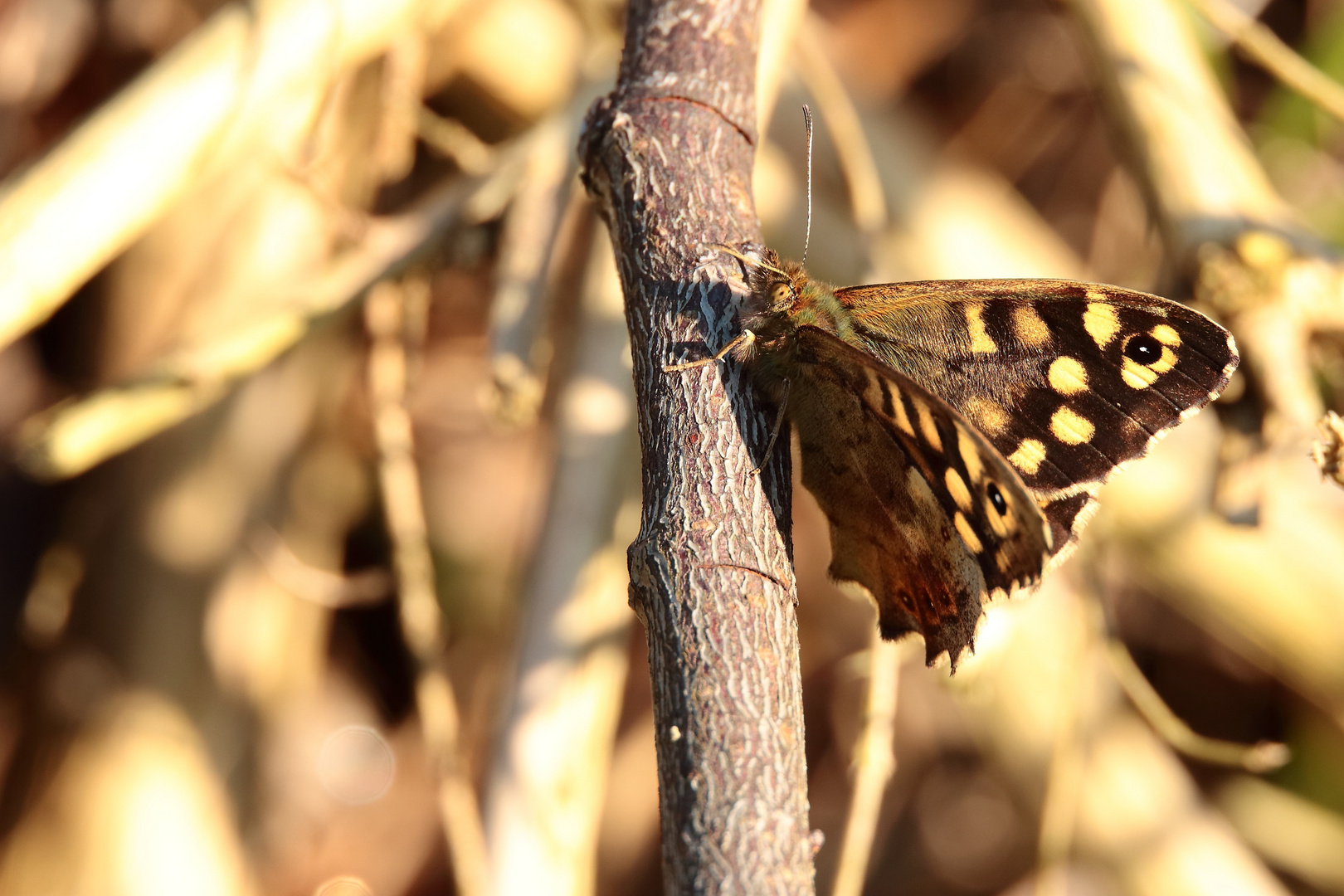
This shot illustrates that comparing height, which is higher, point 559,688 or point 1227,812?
point 559,688

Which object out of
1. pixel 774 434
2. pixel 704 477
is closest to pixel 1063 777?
pixel 774 434

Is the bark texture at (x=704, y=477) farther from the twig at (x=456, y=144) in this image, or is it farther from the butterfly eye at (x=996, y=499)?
the twig at (x=456, y=144)

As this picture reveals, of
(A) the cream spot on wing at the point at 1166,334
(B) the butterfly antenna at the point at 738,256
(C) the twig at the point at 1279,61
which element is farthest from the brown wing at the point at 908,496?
(C) the twig at the point at 1279,61

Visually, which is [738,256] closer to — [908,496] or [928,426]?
[928,426]

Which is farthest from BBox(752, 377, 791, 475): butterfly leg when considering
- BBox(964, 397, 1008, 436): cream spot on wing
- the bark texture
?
BBox(964, 397, 1008, 436): cream spot on wing

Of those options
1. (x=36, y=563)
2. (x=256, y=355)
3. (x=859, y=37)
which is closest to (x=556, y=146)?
(x=256, y=355)

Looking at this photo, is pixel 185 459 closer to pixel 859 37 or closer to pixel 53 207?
pixel 53 207
